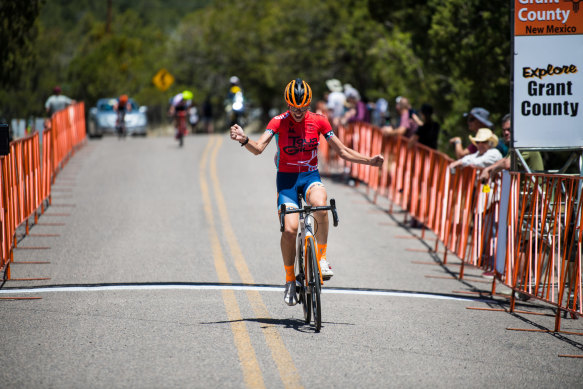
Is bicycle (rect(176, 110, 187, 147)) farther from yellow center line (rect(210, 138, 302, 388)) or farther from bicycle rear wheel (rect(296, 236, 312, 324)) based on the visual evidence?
bicycle rear wheel (rect(296, 236, 312, 324))

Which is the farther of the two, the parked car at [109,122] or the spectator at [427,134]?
the parked car at [109,122]

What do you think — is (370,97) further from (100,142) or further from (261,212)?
(261,212)

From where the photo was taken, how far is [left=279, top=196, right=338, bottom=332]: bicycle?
7508 mm

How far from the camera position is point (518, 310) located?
936cm

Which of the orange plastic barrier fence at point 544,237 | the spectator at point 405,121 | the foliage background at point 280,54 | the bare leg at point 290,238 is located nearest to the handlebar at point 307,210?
the bare leg at point 290,238

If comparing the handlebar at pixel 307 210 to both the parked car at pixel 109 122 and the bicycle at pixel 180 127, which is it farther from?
the parked car at pixel 109 122

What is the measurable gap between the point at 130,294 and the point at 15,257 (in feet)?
9.68

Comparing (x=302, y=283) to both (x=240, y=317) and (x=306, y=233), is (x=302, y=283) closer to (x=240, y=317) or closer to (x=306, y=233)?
(x=306, y=233)

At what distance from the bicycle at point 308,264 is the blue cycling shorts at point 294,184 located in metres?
0.14

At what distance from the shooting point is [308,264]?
7.67m

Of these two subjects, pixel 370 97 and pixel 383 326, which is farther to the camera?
pixel 370 97

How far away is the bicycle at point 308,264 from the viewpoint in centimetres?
751

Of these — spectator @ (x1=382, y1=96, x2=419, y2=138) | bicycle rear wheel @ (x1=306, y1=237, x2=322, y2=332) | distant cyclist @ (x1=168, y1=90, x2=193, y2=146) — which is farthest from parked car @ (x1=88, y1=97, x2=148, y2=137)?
bicycle rear wheel @ (x1=306, y1=237, x2=322, y2=332)

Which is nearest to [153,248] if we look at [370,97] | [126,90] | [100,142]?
[100,142]
